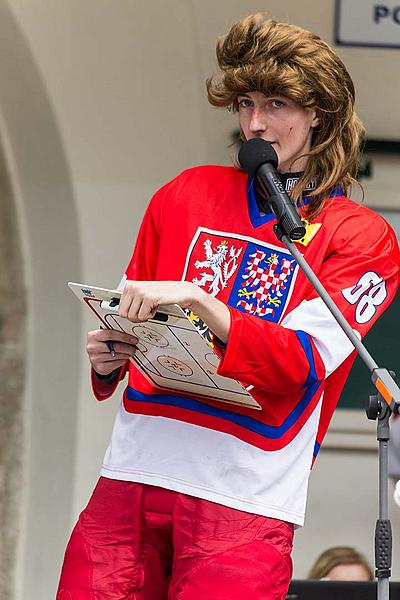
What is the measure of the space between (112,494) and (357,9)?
241 cm

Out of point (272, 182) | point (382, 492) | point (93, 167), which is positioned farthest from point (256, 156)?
point (93, 167)

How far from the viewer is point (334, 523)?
463cm

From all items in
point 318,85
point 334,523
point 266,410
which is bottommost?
point 334,523

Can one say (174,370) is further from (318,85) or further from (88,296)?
(318,85)

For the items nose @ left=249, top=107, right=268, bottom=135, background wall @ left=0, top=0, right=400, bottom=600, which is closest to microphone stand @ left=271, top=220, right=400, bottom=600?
nose @ left=249, top=107, right=268, bottom=135

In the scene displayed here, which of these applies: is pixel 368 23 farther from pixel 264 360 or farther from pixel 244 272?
pixel 264 360

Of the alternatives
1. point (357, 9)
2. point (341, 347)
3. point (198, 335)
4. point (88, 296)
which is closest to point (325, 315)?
point (341, 347)

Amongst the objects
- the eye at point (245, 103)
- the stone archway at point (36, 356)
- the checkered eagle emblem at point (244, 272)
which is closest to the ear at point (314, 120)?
the eye at point (245, 103)

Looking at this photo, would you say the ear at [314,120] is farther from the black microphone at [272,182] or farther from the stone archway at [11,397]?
the stone archway at [11,397]

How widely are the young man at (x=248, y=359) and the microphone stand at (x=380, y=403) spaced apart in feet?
0.39

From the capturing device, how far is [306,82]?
2357 millimetres

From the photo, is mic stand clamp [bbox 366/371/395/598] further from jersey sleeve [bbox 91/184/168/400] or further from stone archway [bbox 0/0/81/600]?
stone archway [bbox 0/0/81/600]

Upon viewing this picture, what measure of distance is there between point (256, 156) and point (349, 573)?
2437mm

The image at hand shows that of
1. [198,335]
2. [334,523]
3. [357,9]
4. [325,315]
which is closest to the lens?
[198,335]
